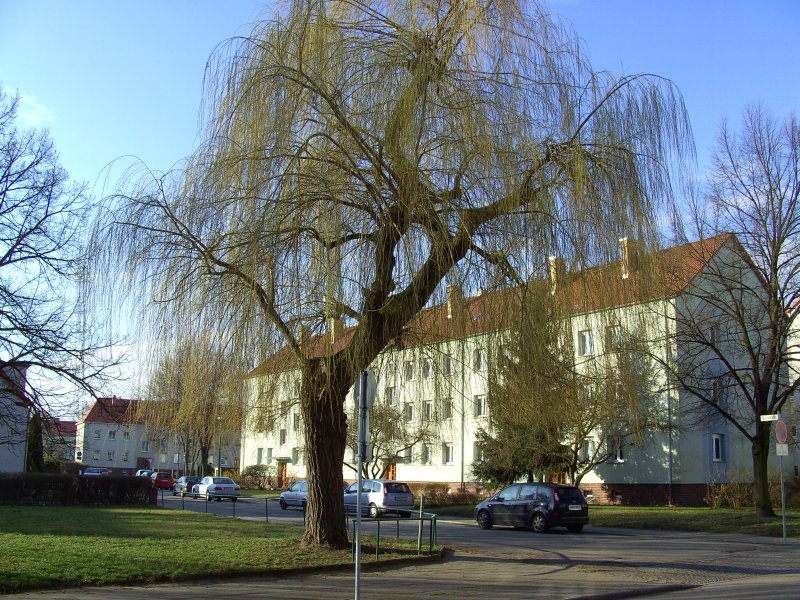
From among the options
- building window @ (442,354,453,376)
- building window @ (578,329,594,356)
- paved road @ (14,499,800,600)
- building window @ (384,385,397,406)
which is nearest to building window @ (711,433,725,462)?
paved road @ (14,499,800,600)

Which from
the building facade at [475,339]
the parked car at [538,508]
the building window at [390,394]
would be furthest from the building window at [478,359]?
the parked car at [538,508]

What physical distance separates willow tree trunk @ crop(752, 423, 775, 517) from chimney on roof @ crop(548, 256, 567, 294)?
1940cm

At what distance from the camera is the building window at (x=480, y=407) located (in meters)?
12.1

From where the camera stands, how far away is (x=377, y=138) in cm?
1005

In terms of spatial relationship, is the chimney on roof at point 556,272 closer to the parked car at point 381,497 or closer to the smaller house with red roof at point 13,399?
the smaller house with red roof at point 13,399

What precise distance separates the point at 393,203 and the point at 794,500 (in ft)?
93.3

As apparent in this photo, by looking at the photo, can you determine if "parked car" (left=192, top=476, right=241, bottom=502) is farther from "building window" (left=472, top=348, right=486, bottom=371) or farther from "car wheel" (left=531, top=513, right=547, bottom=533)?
"building window" (left=472, top=348, right=486, bottom=371)

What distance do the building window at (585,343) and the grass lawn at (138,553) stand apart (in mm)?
5390

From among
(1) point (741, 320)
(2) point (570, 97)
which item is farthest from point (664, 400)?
(2) point (570, 97)

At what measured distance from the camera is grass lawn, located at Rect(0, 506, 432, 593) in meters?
10.9

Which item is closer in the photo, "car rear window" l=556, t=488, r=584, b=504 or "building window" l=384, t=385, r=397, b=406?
"building window" l=384, t=385, r=397, b=406

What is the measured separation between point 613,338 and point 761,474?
61.1ft

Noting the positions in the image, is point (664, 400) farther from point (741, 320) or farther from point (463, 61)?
point (463, 61)

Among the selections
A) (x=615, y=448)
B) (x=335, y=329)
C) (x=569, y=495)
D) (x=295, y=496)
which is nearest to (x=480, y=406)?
(x=335, y=329)
